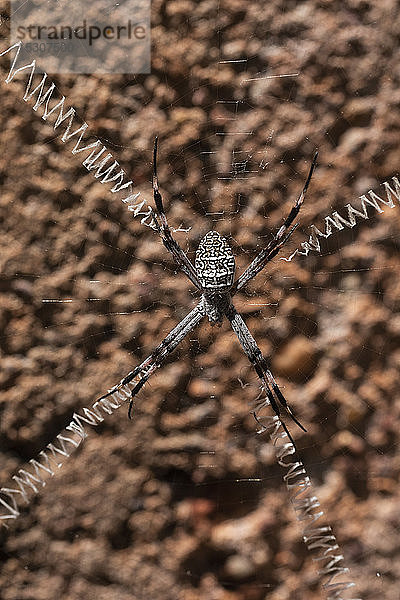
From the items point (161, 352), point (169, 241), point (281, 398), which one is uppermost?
point (169, 241)

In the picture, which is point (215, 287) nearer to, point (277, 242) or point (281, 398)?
point (277, 242)

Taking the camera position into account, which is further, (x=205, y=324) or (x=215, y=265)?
(x=205, y=324)

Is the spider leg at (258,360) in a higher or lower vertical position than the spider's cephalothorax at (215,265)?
lower

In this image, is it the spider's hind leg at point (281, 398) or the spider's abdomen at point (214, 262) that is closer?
the spider's abdomen at point (214, 262)

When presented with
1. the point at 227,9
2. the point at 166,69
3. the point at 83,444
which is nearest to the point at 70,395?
the point at 83,444

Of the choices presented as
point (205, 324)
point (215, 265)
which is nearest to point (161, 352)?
point (205, 324)

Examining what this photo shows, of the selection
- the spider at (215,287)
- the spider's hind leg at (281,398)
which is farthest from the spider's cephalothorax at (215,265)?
the spider's hind leg at (281,398)

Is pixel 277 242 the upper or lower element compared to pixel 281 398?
upper

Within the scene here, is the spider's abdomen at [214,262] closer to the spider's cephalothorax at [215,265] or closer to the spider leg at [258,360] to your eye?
the spider's cephalothorax at [215,265]
